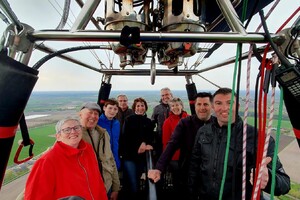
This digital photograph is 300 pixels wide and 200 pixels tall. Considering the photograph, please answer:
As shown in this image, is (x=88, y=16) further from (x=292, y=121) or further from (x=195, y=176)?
(x=195, y=176)

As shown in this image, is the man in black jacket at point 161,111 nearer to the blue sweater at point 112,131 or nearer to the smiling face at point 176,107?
the smiling face at point 176,107

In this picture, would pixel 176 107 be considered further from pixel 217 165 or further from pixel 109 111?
pixel 217 165

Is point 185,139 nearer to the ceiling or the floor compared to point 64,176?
nearer to the ceiling

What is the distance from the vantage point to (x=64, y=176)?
1.42 m

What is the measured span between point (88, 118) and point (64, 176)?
2.12 feet

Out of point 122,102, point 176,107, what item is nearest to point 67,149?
point 176,107

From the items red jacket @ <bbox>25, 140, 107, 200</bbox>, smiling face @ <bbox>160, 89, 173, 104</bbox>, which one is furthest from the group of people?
smiling face @ <bbox>160, 89, 173, 104</bbox>

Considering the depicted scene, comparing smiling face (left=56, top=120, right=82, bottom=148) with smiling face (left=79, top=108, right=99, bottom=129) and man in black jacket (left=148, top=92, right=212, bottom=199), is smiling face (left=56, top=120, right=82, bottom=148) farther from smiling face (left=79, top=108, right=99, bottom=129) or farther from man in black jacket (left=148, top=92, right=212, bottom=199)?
man in black jacket (left=148, top=92, right=212, bottom=199)

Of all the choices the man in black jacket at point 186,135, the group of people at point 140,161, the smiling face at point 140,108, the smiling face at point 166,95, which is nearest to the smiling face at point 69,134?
the group of people at point 140,161

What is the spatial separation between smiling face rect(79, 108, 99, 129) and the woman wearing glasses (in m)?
0.26

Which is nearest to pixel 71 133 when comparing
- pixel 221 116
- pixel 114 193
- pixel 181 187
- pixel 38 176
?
pixel 38 176

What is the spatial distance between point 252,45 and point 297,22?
134 millimetres

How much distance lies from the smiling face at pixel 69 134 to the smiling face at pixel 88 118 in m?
0.31

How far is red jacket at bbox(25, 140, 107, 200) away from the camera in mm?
1304
